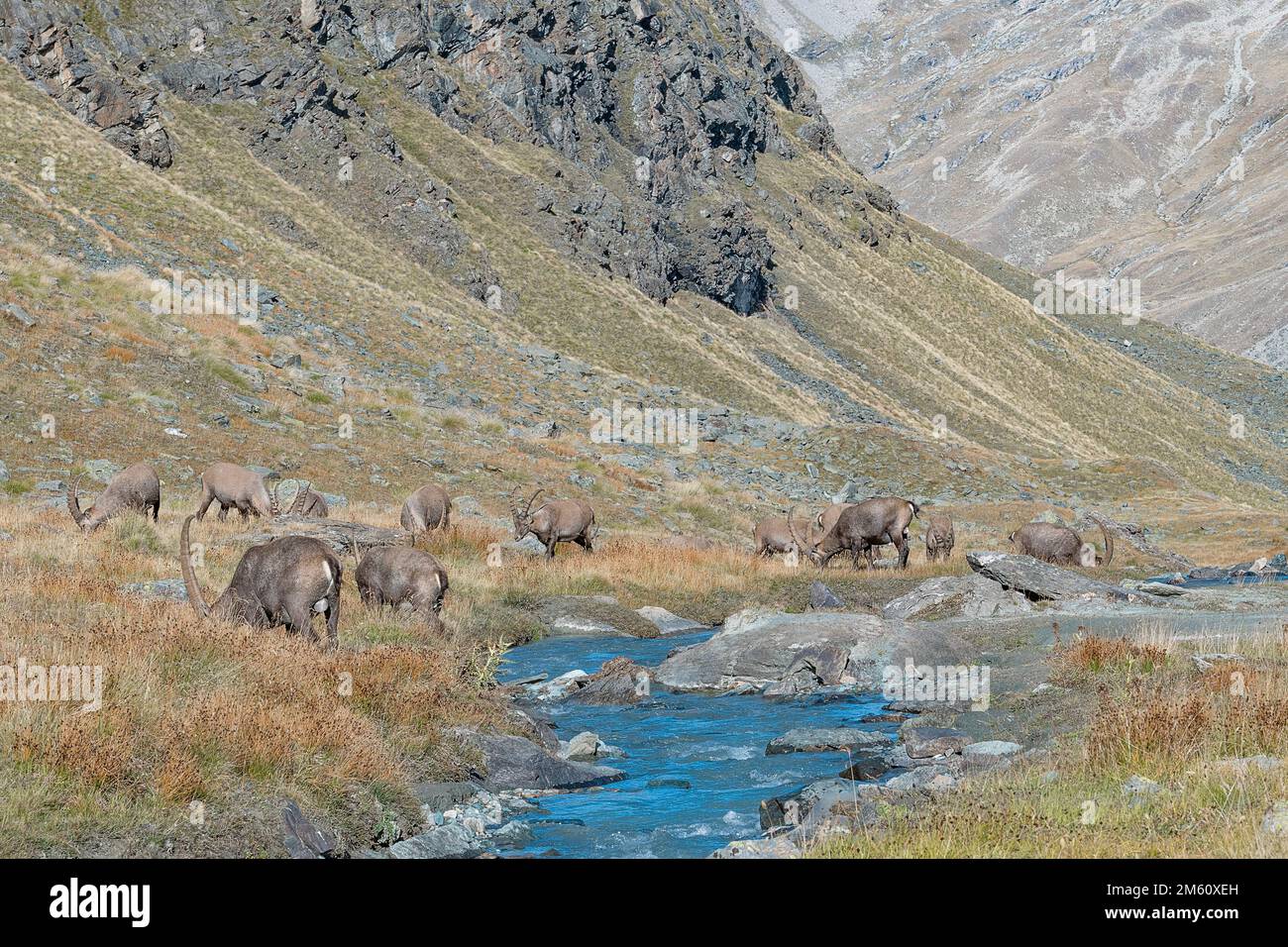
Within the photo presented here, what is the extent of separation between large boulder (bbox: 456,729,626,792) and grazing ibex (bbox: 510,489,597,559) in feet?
54.5

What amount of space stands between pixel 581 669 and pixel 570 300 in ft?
209

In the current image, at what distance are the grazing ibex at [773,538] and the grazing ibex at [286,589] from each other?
2317 cm

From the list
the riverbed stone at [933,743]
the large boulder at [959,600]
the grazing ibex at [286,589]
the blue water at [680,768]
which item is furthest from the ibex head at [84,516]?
the riverbed stone at [933,743]

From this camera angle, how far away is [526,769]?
13.3m

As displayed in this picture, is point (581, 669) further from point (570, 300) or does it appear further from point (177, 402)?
point (570, 300)

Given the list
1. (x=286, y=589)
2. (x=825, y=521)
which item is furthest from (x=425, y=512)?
(x=286, y=589)

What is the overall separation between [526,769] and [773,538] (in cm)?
2442

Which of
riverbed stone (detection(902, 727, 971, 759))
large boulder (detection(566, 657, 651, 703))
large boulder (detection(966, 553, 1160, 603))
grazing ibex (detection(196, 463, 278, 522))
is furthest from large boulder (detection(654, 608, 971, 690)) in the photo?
grazing ibex (detection(196, 463, 278, 522))

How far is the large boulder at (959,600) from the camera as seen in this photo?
24.3 m

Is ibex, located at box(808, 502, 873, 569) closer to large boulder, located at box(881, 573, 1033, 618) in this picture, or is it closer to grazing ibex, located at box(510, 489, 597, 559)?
grazing ibex, located at box(510, 489, 597, 559)

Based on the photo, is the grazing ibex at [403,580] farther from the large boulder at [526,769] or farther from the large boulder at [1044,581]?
the large boulder at [1044,581]

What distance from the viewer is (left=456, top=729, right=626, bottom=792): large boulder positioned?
13.1 m
